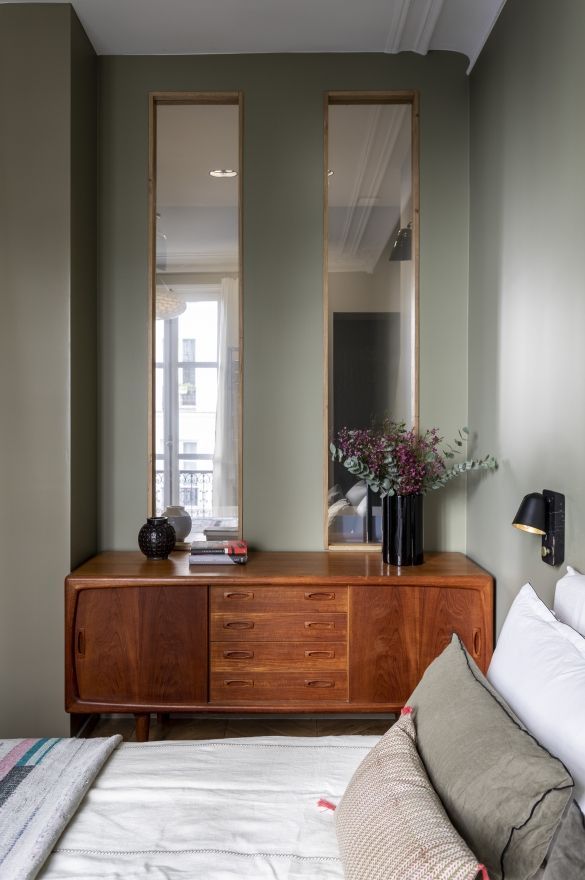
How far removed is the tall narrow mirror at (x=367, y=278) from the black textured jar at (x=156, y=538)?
0.69 metres

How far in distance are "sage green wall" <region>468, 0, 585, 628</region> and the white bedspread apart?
89cm

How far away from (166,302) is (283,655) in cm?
157

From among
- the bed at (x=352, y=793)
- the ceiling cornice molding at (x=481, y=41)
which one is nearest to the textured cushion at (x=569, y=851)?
the bed at (x=352, y=793)

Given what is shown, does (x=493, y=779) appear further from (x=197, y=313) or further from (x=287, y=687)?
(x=197, y=313)

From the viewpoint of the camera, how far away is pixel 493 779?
1.10 metres

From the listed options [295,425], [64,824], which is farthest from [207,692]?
[64,824]

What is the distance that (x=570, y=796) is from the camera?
1.03m

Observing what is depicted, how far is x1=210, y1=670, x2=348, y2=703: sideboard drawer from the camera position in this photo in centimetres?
266

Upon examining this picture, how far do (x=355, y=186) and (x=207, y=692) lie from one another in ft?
7.10

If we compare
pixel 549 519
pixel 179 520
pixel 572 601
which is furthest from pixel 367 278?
pixel 572 601

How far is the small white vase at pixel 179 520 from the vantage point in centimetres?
309

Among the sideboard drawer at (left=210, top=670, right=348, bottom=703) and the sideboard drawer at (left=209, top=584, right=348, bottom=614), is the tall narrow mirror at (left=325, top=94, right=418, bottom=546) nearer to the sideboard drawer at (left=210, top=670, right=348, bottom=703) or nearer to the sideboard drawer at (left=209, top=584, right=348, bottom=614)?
the sideboard drawer at (left=209, top=584, right=348, bottom=614)

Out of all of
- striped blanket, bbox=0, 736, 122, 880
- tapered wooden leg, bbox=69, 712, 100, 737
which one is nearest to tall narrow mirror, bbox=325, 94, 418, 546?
tapered wooden leg, bbox=69, 712, 100, 737

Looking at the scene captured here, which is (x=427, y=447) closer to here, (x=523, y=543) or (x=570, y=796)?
(x=523, y=543)
